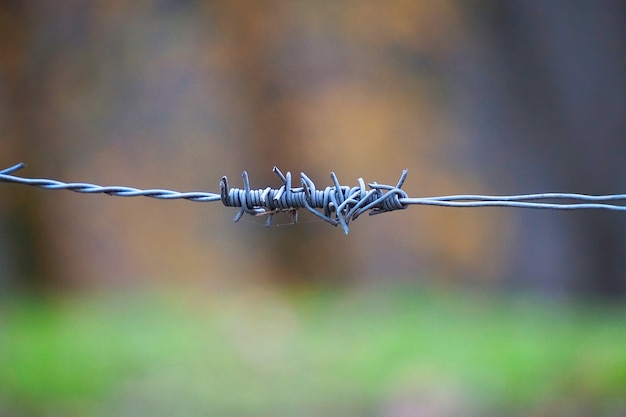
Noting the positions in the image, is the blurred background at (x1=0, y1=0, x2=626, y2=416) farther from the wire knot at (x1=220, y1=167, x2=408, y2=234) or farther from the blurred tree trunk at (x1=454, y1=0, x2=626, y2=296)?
the wire knot at (x1=220, y1=167, x2=408, y2=234)

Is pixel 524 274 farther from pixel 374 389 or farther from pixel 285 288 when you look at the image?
pixel 285 288

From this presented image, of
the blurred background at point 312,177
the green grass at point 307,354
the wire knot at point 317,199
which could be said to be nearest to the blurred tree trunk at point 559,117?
the blurred background at point 312,177

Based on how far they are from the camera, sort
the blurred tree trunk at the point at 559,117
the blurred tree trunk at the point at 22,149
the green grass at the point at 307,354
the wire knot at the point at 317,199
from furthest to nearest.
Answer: the blurred tree trunk at the point at 22,149 → the blurred tree trunk at the point at 559,117 → the green grass at the point at 307,354 → the wire knot at the point at 317,199

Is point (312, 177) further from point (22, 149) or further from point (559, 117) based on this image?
point (22, 149)

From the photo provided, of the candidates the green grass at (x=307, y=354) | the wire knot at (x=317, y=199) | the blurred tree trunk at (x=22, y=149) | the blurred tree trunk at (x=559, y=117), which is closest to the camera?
the wire knot at (x=317, y=199)

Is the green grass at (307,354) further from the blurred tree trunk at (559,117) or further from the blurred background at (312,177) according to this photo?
the blurred tree trunk at (559,117)

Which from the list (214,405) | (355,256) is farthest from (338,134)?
(214,405)
